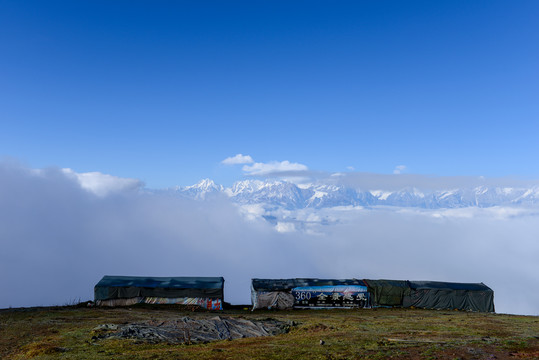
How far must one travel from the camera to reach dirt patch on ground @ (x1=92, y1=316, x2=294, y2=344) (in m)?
29.2

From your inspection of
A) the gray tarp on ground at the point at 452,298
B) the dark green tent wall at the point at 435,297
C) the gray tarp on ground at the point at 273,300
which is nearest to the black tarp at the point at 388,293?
the dark green tent wall at the point at 435,297

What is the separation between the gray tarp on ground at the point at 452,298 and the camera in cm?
5750

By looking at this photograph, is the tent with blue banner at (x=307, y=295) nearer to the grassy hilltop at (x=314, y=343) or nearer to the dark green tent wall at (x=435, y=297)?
the dark green tent wall at (x=435, y=297)

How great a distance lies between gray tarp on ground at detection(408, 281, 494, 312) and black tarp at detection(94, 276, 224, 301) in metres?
26.4

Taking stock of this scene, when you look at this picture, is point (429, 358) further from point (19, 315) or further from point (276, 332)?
point (19, 315)

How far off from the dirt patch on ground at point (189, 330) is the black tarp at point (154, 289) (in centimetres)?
2159

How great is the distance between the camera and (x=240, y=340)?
2938 centimetres

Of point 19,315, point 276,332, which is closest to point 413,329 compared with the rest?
point 276,332

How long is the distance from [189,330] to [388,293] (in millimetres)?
34170

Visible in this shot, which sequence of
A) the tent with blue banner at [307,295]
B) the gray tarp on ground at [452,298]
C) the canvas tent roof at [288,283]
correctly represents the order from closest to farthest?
1. the tent with blue banner at [307,295]
2. the canvas tent roof at [288,283]
3. the gray tarp on ground at [452,298]

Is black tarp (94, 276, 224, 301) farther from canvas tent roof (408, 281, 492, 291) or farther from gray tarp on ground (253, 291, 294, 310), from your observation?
canvas tent roof (408, 281, 492, 291)

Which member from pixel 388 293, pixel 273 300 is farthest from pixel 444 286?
pixel 273 300

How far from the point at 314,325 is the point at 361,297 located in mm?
23230

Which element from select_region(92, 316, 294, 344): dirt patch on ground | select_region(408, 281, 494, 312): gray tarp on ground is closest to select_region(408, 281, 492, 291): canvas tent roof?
select_region(408, 281, 494, 312): gray tarp on ground
